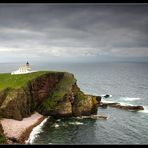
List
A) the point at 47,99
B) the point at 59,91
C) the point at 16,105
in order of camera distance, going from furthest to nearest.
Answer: the point at 59,91 → the point at 47,99 → the point at 16,105

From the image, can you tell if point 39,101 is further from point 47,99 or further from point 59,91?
point 59,91

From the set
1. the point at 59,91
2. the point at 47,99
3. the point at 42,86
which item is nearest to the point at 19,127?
the point at 47,99

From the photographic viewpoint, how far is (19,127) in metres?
59.2

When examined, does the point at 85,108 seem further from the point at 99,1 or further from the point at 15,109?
the point at 99,1

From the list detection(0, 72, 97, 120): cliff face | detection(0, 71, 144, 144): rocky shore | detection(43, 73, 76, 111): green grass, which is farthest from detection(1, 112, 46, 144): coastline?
detection(43, 73, 76, 111): green grass

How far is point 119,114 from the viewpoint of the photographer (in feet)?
249

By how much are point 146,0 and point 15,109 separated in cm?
6345

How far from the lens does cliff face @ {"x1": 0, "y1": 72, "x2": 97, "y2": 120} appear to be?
65.8m

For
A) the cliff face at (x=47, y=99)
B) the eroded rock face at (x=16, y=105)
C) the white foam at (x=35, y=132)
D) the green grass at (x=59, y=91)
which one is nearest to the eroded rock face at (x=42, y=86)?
the cliff face at (x=47, y=99)

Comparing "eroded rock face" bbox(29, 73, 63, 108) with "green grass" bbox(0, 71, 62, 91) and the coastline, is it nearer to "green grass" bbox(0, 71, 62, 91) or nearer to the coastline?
"green grass" bbox(0, 71, 62, 91)

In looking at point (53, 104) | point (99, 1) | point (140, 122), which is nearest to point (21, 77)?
point (53, 104)

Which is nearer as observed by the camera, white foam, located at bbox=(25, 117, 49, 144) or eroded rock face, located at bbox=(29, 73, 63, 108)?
white foam, located at bbox=(25, 117, 49, 144)

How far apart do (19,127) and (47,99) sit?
18775 mm

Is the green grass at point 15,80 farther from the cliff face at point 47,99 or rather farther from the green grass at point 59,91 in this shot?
the green grass at point 59,91
